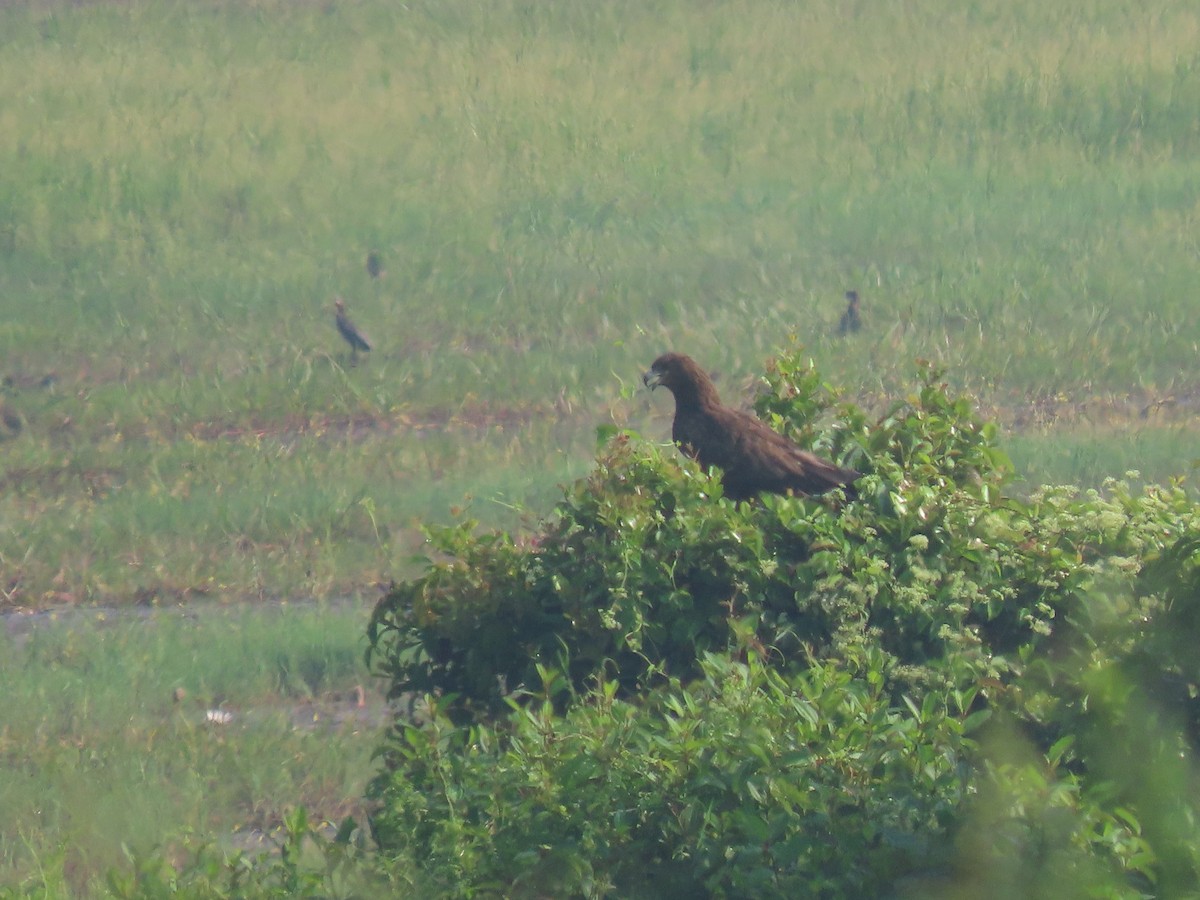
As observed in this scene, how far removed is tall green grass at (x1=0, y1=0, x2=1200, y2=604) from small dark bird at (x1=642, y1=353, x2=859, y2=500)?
351 centimetres

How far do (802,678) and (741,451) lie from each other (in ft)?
6.29

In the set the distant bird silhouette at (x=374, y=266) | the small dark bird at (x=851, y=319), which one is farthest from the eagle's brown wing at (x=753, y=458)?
the distant bird silhouette at (x=374, y=266)

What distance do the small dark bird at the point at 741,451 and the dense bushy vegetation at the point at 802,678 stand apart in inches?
4.7

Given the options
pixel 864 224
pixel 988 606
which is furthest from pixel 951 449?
pixel 864 224

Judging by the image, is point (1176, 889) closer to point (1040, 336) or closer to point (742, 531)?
point (742, 531)

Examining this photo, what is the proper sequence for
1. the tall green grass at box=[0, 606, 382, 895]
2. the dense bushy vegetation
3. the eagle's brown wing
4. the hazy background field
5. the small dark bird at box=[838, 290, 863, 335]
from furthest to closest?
the small dark bird at box=[838, 290, 863, 335]
the hazy background field
the tall green grass at box=[0, 606, 382, 895]
the eagle's brown wing
the dense bushy vegetation

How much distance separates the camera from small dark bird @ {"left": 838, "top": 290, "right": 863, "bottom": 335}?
578 inches

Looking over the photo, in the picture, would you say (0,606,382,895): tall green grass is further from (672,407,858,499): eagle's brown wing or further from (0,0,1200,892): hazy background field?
(672,407,858,499): eagle's brown wing

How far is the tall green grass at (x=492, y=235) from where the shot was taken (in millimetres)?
11984

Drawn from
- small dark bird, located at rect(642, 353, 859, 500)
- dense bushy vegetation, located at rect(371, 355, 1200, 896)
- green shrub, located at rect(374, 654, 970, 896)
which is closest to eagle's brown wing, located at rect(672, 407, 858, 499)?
small dark bird, located at rect(642, 353, 859, 500)

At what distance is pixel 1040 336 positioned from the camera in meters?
14.3

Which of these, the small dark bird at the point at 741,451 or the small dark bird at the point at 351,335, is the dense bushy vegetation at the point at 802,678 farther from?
Result: the small dark bird at the point at 351,335

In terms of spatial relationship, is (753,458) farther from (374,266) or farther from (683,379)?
(374,266)

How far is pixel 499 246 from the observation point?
17.2 metres
